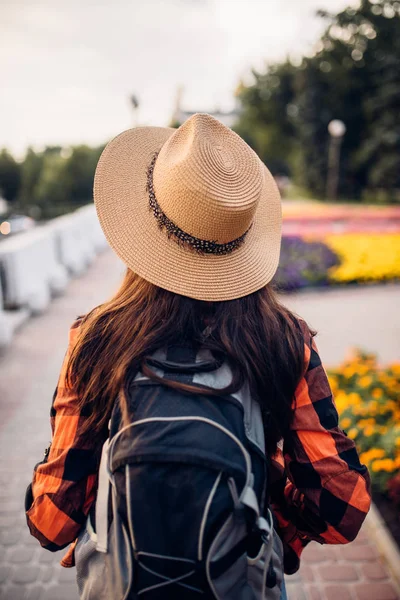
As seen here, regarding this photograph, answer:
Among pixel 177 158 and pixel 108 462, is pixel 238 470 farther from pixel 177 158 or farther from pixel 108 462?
pixel 177 158

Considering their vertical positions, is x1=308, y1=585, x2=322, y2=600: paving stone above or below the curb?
below

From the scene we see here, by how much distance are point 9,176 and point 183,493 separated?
74563mm

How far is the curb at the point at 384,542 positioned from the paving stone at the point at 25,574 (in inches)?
80.4

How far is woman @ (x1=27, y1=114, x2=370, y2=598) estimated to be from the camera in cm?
118

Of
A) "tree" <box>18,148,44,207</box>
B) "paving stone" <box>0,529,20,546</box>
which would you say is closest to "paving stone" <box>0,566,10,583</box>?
"paving stone" <box>0,529,20,546</box>

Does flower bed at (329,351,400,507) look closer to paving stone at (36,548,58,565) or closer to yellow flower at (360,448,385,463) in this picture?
yellow flower at (360,448,385,463)

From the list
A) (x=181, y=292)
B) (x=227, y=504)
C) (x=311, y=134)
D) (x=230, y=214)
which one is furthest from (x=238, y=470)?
(x=311, y=134)

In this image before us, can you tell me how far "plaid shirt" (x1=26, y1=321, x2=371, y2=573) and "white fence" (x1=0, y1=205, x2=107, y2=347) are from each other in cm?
452

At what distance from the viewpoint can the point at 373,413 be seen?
141 inches

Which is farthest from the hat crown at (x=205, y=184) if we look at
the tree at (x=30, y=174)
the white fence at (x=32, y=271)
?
the tree at (x=30, y=174)

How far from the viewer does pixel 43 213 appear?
45.0m

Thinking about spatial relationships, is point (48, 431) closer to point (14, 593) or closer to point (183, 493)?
point (14, 593)

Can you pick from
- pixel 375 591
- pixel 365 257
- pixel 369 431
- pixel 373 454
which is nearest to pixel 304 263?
pixel 365 257

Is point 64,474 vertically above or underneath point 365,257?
above
